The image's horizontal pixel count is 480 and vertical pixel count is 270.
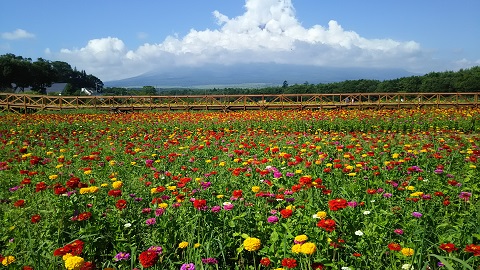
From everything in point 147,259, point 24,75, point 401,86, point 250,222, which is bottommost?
point 250,222

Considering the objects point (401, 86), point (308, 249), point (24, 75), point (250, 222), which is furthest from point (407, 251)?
point (24, 75)

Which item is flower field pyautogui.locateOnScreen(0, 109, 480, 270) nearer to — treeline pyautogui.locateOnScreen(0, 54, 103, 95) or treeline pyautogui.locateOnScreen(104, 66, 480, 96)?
treeline pyautogui.locateOnScreen(104, 66, 480, 96)

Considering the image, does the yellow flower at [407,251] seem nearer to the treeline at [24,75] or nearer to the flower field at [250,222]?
the flower field at [250,222]

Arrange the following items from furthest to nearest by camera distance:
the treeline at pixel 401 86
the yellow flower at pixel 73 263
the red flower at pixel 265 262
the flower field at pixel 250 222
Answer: the treeline at pixel 401 86, the flower field at pixel 250 222, the red flower at pixel 265 262, the yellow flower at pixel 73 263

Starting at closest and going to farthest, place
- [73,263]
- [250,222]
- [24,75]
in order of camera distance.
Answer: [73,263], [250,222], [24,75]

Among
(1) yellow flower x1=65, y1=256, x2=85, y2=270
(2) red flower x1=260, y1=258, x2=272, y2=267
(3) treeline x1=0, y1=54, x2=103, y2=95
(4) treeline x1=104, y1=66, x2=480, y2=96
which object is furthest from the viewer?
(3) treeline x1=0, y1=54, x2=103, y2=95

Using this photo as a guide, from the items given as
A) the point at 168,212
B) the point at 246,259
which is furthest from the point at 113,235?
the point at 246,259

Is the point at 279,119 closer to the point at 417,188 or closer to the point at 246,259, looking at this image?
the point at 417,188

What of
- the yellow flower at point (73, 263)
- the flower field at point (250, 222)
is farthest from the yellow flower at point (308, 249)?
the yellow flower at point (73, 263)

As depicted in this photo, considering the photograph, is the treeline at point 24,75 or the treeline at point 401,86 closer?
the treeline at point 401,86

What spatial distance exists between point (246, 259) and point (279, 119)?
11.6 m

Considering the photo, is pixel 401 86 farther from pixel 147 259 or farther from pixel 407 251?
pixel 147 259

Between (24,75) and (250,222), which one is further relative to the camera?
(24,75)

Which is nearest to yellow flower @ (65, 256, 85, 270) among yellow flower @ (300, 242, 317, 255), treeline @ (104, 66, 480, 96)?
yellow flower @ (300, 242, 317, 255)
